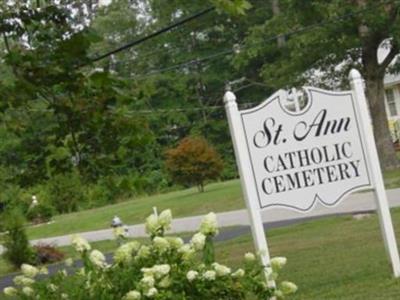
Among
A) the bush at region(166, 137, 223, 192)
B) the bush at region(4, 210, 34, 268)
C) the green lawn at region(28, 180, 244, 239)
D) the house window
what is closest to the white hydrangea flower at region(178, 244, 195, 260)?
the bush at region(4, 210, 34, 268)

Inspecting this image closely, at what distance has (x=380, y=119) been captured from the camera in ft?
102

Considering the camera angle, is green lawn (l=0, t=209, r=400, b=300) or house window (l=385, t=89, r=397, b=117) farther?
house window (l=385, t=89, r=397, b=117)

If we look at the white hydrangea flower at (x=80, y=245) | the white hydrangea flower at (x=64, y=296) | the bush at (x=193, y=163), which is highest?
the bush at (x=193, y=163)

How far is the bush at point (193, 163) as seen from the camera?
3706 cm

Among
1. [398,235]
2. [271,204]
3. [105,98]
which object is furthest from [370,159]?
[398,235]

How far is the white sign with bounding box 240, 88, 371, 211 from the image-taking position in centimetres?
843

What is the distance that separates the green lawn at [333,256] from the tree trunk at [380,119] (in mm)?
12445

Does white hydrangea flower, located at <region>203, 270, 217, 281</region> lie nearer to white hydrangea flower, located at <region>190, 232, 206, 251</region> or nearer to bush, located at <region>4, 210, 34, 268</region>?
white hydrangea flower, located at <region>190, 232, 206, 251</region>

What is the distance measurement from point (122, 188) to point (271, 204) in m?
3.03

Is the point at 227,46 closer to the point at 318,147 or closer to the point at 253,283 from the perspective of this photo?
the point at 318,147

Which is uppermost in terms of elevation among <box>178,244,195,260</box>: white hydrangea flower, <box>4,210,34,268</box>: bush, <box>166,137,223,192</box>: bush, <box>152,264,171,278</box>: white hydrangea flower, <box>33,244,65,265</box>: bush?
<box>166,137,223,192</box>: bush

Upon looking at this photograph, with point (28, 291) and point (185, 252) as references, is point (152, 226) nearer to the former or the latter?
Result: point (185, 252)

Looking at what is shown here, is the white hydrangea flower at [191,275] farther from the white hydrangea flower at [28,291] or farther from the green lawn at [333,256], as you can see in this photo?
the green lawn at [333,256]

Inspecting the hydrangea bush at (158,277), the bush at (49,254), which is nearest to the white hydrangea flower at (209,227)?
the hydrangea bush at (158,277)
